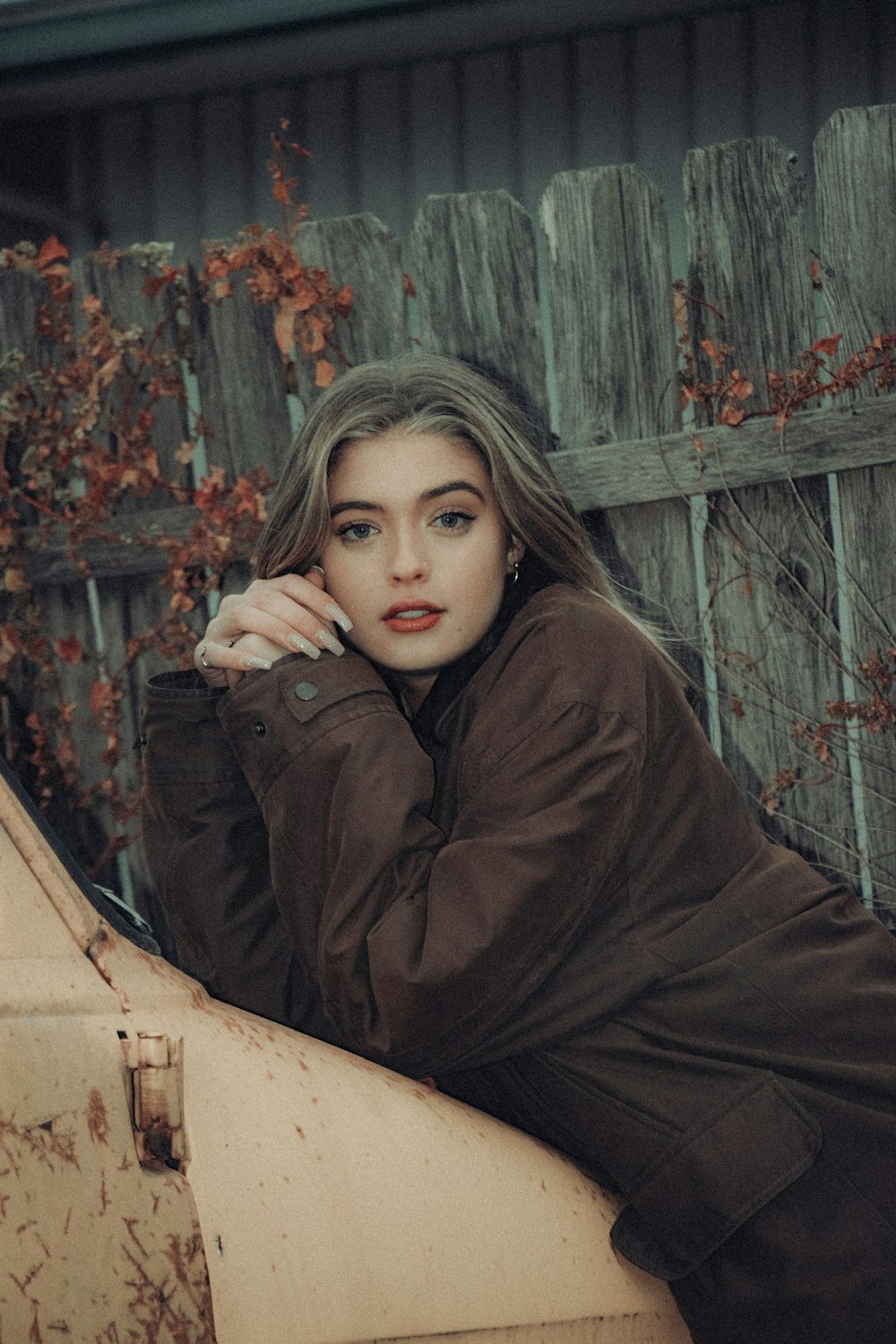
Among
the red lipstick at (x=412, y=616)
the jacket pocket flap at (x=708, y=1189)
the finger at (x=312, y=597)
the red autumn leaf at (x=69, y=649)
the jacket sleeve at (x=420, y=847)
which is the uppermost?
the finger at (x=312, y=597)

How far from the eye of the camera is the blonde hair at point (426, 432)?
2107 millimetres

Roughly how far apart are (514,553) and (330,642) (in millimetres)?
418

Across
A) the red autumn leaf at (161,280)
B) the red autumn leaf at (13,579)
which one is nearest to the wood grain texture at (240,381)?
the red autumn leaf at (161,280)

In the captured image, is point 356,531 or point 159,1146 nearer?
point 159,1146

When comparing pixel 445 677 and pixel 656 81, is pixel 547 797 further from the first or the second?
pixel 656 81

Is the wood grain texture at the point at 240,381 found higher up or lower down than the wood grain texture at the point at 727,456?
higher up

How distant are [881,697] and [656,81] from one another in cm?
304

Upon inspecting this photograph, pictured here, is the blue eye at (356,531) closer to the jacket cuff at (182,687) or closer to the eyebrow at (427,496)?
the eyebrow at (427,496)

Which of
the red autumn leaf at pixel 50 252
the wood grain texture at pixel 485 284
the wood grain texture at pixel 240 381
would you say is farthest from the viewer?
the red autumn leaf at pixel 50 252

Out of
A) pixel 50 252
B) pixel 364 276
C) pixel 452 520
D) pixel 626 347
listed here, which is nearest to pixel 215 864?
pixel 452 520

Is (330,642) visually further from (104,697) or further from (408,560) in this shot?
(104,697)

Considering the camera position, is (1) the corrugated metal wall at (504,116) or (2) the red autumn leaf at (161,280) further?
(1) the corrugated metal wall at (504,116)

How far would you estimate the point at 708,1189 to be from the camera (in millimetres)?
1575

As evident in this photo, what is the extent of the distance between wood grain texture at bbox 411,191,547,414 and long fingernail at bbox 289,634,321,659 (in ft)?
5.11
